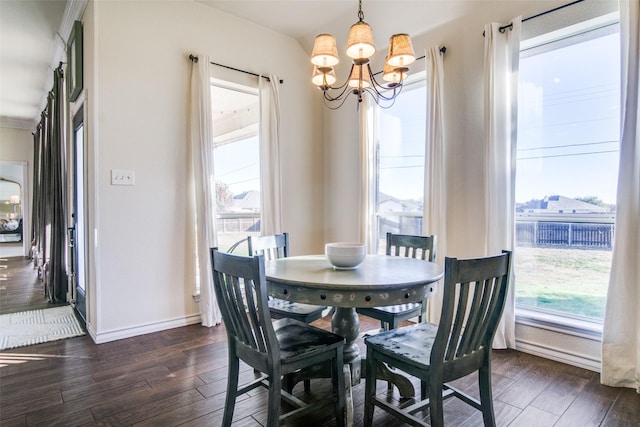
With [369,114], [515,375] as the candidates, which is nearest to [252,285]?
[515,375]

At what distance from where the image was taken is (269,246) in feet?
8.73

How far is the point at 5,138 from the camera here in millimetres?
7441

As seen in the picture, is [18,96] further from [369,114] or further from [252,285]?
[252,285]

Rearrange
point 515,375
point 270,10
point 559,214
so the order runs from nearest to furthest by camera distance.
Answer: point 515,375
point 559,214
point 270,10

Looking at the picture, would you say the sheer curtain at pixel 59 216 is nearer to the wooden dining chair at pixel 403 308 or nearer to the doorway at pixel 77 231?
the doorway at pixel 77 231

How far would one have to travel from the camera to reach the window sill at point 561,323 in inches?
95.9

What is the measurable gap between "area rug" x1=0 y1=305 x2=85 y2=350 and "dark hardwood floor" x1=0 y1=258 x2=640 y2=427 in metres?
0.16

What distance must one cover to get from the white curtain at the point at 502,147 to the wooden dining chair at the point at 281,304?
4.54 ft

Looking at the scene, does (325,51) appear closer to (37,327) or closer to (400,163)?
(400,163)

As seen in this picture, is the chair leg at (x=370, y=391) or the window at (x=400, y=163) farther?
the window at (x=400, y=163)

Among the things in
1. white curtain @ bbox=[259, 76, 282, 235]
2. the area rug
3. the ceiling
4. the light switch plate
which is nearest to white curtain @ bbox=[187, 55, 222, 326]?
the light switch plate

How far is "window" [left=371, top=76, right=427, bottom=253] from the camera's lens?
351cm

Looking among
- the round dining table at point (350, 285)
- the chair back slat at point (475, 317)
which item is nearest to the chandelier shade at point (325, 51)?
the round dining table at point (350, 285)

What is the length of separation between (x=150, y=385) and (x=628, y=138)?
324 cm
